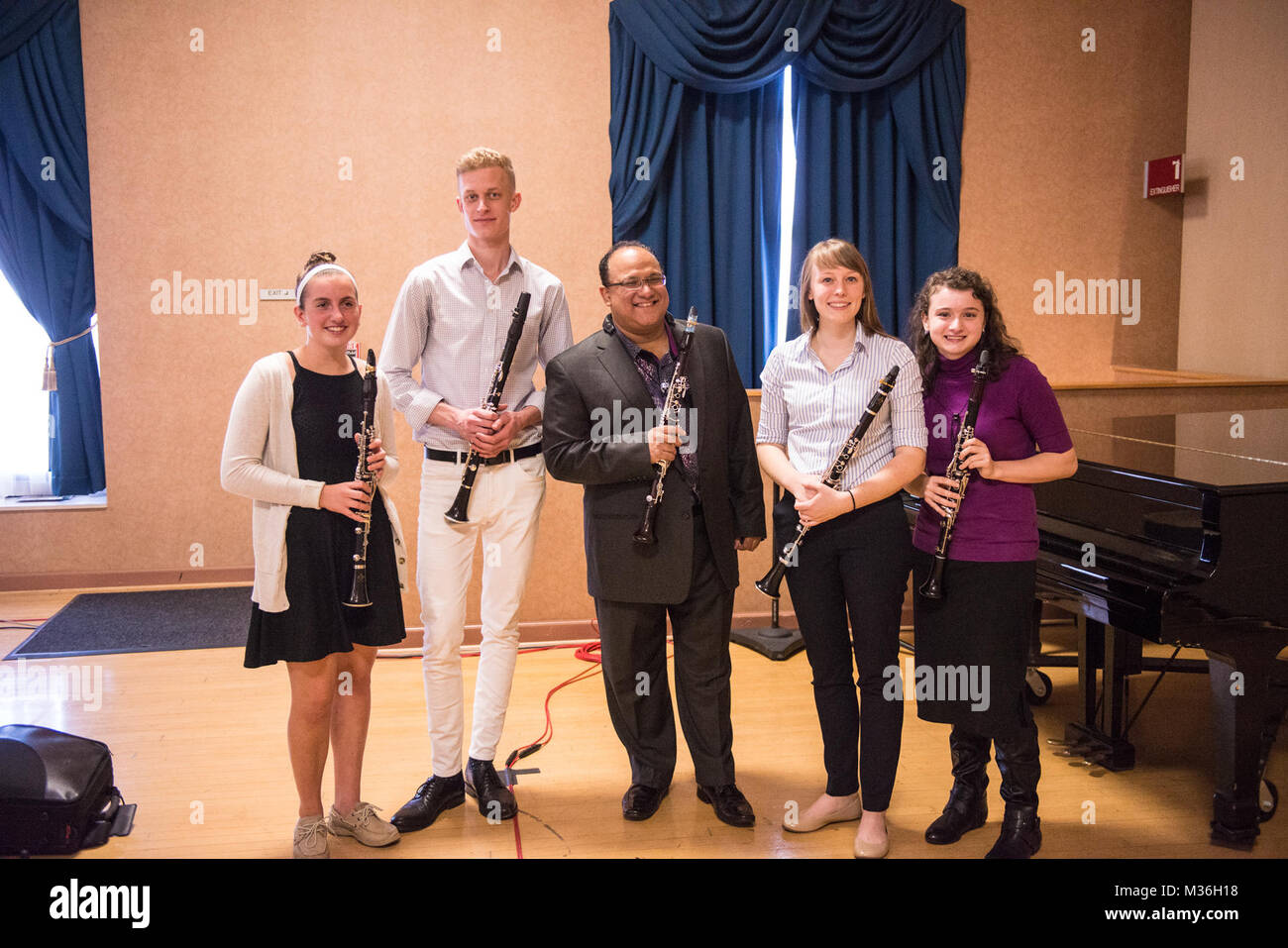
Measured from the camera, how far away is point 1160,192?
5.52 metres

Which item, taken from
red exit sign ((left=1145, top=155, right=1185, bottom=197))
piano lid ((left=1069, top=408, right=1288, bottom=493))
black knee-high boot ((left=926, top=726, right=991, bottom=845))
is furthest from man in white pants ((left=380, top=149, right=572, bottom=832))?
red exit sign ((left=1145, top=155, right=1185, bottom=197))

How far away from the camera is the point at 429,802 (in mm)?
2785

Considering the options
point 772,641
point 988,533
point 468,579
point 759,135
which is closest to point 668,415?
point 468,579

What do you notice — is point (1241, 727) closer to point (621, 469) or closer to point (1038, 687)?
point (1038, 687)

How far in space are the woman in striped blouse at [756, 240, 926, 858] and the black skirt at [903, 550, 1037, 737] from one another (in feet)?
0.34

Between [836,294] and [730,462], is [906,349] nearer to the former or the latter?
[836,294]

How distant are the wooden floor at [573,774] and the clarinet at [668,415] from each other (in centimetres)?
80

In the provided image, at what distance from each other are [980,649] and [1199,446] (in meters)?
1.20

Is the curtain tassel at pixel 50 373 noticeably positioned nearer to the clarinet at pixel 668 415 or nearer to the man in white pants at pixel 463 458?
the man in white pants at pixel 463 458

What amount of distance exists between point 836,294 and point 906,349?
0.22 m

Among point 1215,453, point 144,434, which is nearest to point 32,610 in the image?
point 144,434

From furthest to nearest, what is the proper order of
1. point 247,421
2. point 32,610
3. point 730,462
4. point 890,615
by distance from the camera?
point 32,610 → point 730,462 → point 890,615 → point 247,421

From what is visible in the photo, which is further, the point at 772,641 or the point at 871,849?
the point at 772,641

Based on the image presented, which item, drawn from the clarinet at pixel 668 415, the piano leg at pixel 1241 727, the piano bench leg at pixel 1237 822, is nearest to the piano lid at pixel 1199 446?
the piano leg at pixel 1241 727
